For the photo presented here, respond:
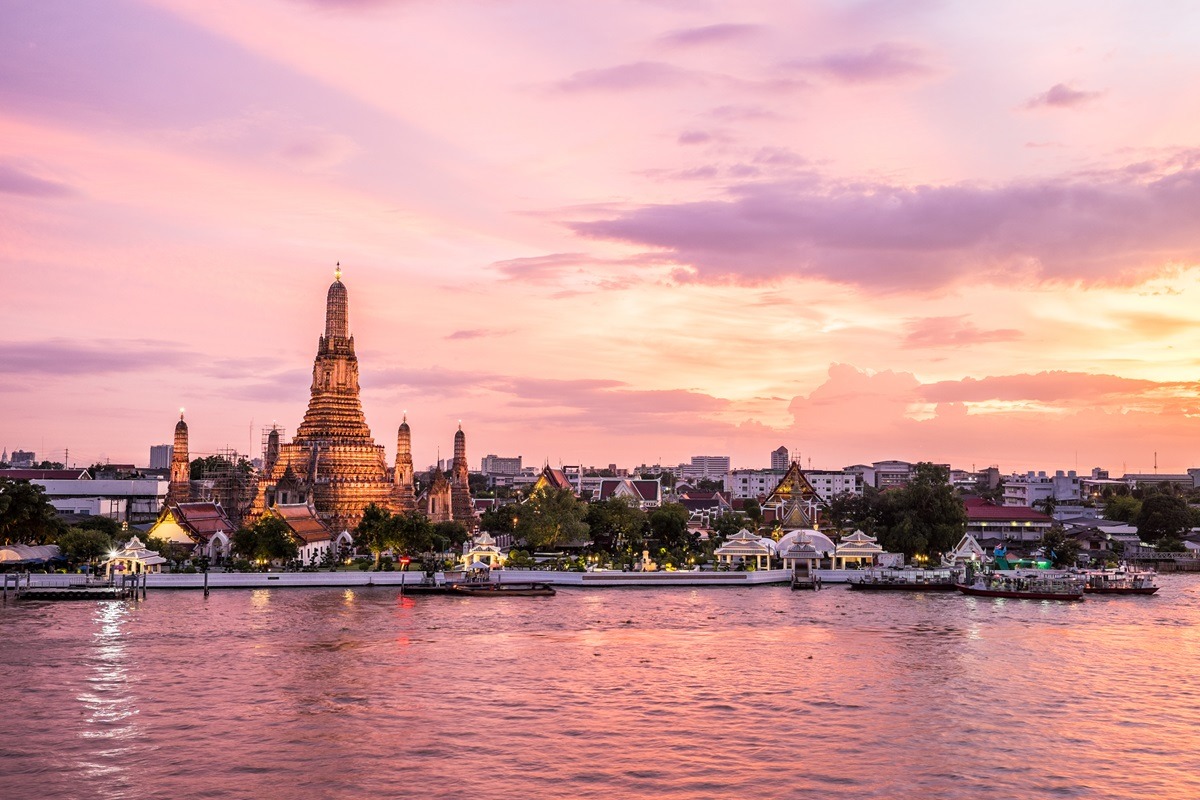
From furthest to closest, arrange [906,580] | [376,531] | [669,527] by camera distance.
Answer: [669,527] → [376,531] → [906,580]

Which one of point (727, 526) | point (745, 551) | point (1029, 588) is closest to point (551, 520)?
point (745, 551)

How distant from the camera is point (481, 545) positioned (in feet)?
307

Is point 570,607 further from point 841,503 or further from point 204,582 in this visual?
point 841,503

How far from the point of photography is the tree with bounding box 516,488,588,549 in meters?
105

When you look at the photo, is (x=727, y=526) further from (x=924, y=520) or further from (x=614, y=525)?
(x=924, y=520)

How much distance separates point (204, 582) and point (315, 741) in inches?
1830

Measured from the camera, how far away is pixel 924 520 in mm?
101562

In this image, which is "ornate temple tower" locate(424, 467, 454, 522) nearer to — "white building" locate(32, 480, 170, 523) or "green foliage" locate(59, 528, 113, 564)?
"white building" locate(32, 480, 170, 523)

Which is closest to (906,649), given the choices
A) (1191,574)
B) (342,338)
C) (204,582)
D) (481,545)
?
(481,545)

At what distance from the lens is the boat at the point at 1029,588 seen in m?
83.1

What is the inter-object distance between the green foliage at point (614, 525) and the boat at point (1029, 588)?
1384 inches

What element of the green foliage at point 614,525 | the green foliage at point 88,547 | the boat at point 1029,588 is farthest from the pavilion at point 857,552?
the green foliage at point 88,547

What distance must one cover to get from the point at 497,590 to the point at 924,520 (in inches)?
1644

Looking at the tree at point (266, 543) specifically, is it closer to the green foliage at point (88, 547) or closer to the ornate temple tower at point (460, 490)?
the green foliage at point (88, 547)
